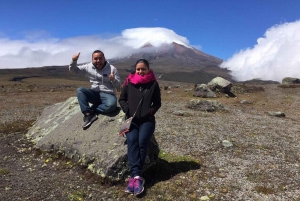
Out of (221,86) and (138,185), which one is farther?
(221,86)

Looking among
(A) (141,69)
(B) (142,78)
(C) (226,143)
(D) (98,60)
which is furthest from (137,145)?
(C) (226,143)

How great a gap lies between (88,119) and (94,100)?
951mm

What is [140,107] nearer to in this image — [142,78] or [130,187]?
[142,78]

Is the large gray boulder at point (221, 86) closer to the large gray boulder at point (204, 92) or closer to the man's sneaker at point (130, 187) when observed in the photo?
the large gray boulder at point (204, 92)

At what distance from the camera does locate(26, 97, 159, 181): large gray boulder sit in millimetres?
9688

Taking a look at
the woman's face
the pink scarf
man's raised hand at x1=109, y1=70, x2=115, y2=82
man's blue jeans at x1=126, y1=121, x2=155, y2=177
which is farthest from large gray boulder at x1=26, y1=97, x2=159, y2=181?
the woman's face

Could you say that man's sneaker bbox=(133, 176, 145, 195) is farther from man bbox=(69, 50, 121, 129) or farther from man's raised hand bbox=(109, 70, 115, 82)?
man's raised hand bbox=(109, 70, 115, 82)

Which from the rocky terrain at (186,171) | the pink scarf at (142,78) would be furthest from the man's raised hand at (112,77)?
the rocky terrain at (186,171)

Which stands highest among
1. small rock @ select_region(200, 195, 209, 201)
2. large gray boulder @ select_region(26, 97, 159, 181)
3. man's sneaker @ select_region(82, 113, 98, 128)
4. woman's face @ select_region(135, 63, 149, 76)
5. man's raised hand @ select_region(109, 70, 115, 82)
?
woman's face @ select_region(135, 63, 149, 76)

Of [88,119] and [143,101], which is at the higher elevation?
[143,101]

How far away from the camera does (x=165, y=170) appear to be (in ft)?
35.3

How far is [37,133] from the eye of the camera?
14688 millimetres

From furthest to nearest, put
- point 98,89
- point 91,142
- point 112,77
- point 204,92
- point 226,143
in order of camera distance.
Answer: point 204,92
point 226,143
point 98,89
point 112,77
point 91,142

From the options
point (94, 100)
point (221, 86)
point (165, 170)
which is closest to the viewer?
point (165, 170)
